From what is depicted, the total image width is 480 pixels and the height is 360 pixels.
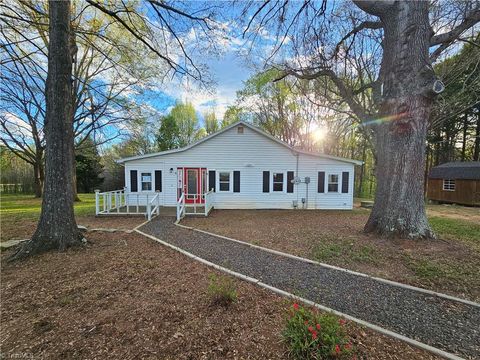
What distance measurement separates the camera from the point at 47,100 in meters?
4.67

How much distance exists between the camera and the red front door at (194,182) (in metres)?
12.3

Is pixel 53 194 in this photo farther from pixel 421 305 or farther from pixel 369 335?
pixel 421 305

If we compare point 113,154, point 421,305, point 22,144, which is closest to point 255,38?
point 421,305

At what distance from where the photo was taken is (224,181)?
493 inches

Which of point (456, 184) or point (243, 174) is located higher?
point (243, 174)

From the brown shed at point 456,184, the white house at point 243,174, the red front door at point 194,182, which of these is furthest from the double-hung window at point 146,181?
the brown shed at point 456,184

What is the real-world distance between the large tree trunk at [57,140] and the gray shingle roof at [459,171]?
76.4 ft

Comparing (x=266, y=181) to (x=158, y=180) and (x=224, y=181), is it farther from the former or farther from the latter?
(x=158, y=180)

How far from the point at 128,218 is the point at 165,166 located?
12.9 feet

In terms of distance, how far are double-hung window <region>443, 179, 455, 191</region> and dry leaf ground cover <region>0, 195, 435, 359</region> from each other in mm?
21367

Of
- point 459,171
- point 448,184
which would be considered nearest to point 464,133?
point 459,171

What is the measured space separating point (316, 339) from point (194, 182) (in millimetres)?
11256

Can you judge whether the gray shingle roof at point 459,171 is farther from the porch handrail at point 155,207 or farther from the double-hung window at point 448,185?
the porch handrail at point 155,207

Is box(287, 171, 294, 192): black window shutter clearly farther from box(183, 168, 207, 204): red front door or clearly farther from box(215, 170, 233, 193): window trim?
box(183, 168, 207, 204): red front door
